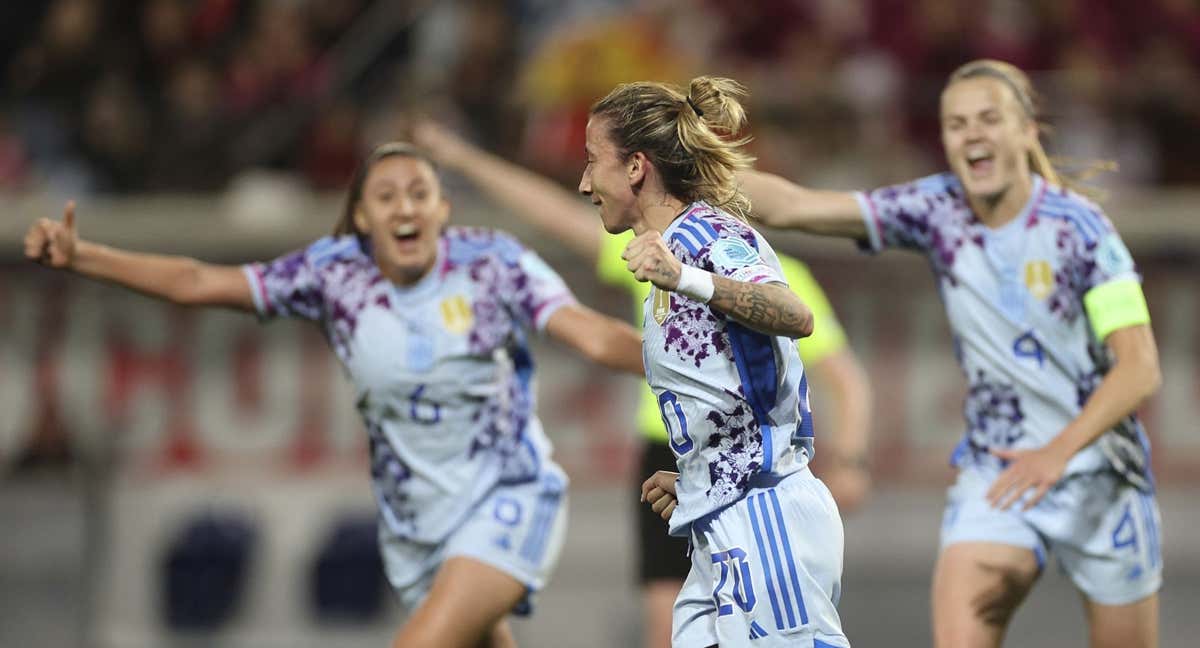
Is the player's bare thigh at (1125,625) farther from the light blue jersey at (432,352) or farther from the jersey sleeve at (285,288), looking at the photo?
the jersey sleeve at (285,288)

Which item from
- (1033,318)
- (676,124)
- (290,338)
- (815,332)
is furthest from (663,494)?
(290,338)

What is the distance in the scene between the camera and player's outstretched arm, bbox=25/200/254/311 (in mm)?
5633

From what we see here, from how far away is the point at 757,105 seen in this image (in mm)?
10617

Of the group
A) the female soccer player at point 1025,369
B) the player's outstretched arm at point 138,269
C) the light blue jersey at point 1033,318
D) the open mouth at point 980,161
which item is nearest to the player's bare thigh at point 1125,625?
the female soccer player at point 1025,369

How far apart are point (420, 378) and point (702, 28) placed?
20.7 ft

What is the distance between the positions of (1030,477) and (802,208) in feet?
3.80

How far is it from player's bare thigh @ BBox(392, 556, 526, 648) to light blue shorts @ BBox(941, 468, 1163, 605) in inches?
57.5

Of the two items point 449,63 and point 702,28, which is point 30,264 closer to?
point 449,63

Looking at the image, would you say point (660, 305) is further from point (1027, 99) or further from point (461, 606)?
point (1027, 99)

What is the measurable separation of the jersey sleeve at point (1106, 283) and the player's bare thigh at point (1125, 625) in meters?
0.87

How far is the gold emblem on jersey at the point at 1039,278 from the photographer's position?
5.58 metres

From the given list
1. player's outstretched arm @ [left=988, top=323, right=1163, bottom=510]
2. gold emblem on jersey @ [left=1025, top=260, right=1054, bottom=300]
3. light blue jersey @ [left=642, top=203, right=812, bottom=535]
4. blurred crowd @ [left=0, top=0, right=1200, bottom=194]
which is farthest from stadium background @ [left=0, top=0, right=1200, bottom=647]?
light blue jersey @ [left=642, top=203, right=812, bottom=535]

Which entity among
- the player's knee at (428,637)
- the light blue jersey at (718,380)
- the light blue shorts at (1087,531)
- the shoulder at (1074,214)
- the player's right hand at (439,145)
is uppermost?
the player's right hand at (439,145)

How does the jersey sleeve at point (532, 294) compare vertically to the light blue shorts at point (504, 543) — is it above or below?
above
